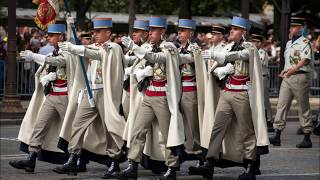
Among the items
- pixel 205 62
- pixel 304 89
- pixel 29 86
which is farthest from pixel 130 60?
pixel 29 86

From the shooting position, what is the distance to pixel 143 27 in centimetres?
1223

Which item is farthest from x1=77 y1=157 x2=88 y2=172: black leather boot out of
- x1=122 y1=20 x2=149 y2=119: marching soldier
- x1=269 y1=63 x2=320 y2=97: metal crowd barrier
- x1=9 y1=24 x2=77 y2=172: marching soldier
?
x1=269 y1=63 x2=320 y2=97: metal crowd barrier

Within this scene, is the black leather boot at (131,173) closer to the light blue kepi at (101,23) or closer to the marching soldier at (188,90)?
the marching soldier at (188,90)

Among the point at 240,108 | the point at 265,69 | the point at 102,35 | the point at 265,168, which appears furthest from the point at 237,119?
the point at 265,69

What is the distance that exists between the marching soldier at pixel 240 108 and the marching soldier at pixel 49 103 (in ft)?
6.86

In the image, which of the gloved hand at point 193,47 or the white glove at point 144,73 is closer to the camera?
the white glove at point 144,73

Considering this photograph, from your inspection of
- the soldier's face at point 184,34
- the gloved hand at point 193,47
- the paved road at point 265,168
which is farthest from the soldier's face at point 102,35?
the paved road at point 265,168

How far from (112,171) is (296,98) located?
4767mm

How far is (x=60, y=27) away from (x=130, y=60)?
1.29 metres

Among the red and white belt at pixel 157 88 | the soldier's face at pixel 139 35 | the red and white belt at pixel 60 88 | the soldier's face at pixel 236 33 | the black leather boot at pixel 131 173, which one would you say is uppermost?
the soldier's face at pixel 236 33

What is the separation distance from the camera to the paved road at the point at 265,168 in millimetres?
11477

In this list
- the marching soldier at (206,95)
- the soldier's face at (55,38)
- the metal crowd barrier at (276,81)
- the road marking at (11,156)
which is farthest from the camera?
the metal crowd barrier at (276,81)

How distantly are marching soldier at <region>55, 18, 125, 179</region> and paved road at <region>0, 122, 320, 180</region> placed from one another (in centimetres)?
35

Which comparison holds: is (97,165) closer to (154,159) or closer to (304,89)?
(154,159)
